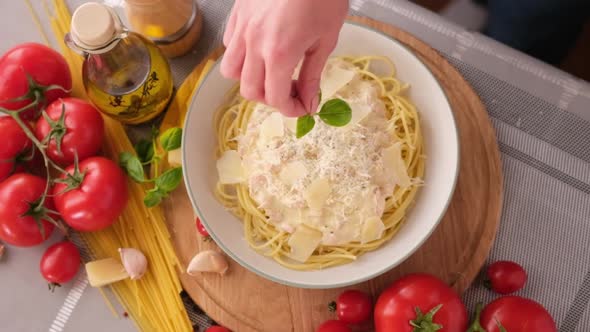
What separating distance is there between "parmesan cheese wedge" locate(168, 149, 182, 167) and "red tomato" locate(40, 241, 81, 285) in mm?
403

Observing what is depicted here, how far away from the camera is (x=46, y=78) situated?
173 centimetres

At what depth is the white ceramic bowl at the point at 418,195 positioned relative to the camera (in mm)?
1548

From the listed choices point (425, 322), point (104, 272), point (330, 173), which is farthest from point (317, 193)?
point (104, 272)

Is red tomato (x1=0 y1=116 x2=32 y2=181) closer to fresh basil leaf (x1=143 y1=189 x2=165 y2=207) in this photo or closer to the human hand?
fresh basil leaf (x1=143 y1=189 x2=165 y2=207)

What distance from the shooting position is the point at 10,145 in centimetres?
170

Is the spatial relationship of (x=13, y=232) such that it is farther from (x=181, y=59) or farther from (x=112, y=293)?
(x=181, y=59)

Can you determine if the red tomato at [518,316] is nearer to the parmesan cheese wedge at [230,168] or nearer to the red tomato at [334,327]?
the red tomato at [334,327]

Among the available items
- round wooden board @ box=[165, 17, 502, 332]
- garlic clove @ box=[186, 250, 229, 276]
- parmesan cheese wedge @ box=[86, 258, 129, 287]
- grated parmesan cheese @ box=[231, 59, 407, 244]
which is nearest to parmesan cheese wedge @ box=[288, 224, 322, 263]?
grated parmesan cheese @ box=[231, 59, 407, 244]

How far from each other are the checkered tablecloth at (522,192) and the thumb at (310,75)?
766 mm

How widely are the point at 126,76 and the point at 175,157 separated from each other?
28cm

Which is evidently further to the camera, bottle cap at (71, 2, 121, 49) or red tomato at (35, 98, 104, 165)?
red tomato at (35, 98, 104, 165)

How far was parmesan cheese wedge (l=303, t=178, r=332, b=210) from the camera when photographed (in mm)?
1544

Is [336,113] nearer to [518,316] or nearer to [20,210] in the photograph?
[518,316]

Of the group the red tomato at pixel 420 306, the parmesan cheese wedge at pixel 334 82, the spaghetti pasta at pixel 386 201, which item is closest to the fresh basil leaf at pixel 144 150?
the spaghetti pasta at pixel 386 201
